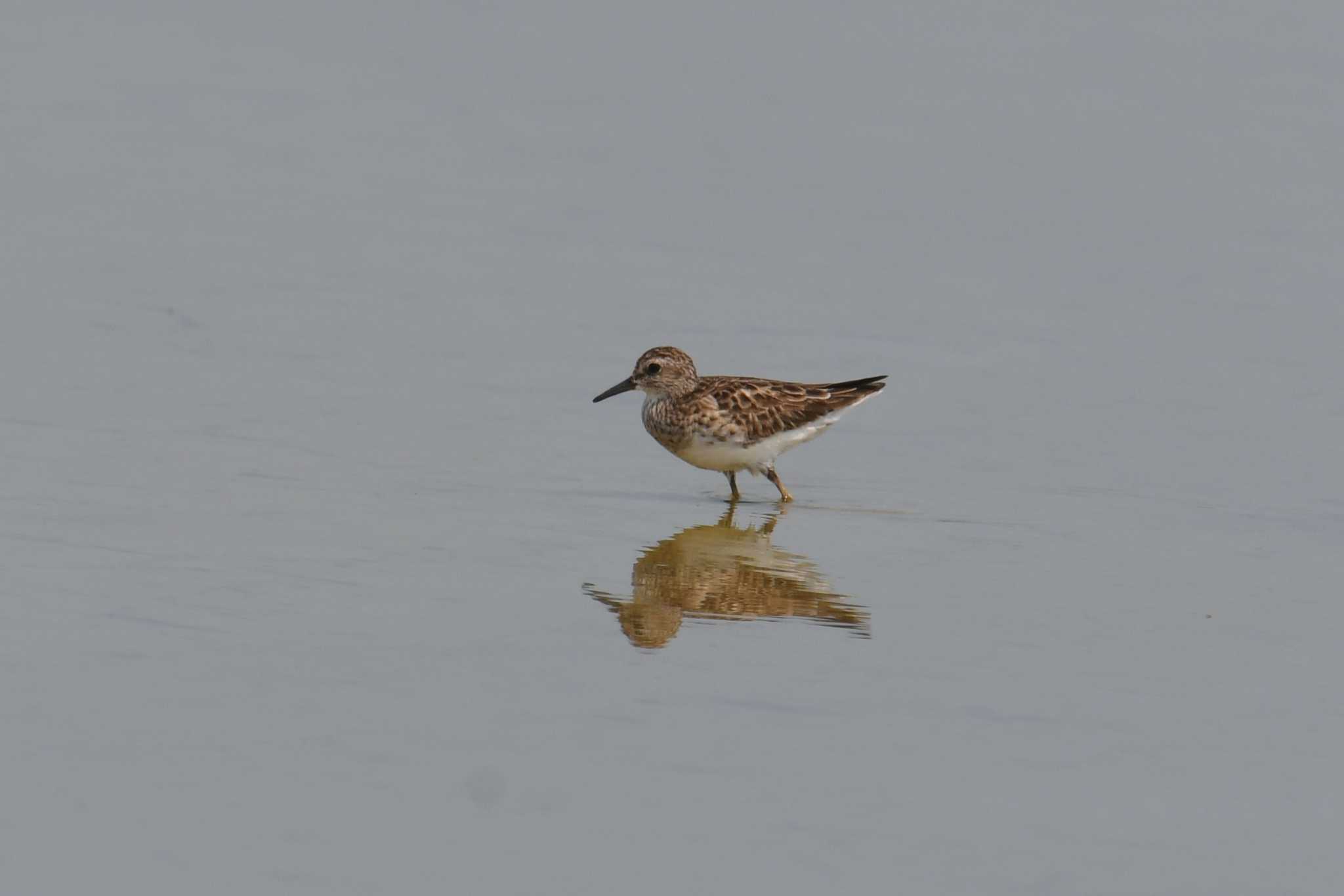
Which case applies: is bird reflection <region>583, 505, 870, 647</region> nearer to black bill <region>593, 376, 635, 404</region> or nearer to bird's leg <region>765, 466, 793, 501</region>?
bird's leg <region>765, 466, 793, 501</region>

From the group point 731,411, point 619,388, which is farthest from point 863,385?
point 619,388

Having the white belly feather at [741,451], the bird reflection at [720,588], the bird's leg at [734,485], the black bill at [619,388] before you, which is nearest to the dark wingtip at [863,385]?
the white belly feather at [741,451]

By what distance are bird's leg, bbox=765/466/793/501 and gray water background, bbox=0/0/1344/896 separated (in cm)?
26

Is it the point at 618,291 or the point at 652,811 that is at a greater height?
the point at 618,291

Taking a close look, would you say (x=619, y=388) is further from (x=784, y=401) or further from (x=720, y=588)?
(x=720, y=588)

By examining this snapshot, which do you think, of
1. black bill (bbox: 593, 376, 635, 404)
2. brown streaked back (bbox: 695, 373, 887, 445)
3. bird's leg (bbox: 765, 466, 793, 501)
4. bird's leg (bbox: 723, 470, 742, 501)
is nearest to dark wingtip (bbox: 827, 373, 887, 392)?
brown streaked back (bbox: 695, 373, 887, 445)

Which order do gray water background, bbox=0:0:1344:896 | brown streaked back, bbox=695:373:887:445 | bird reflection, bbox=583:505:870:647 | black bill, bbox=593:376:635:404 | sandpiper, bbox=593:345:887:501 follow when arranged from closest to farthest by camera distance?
1. gray water background, bbox=0:0:1344:896
2. bird reflection, bbox=583:505:870:647
3. sandpiper, bbox=593:345:887:501
4. brown streaked back, bbox=695:373:887:445
5. black bill, bbox=593:376:635:404

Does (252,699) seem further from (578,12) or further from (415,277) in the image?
(578,12)

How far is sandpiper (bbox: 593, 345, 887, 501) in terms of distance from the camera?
13.0 meters

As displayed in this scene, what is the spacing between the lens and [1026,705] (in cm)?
835

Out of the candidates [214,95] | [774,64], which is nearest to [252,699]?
[214,95]

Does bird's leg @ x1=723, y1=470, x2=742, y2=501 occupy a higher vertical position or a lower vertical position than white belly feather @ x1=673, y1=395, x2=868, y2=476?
lower

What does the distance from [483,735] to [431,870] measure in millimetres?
1165

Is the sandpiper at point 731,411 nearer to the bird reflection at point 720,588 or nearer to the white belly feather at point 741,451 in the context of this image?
the white belly feather at point 741,451
